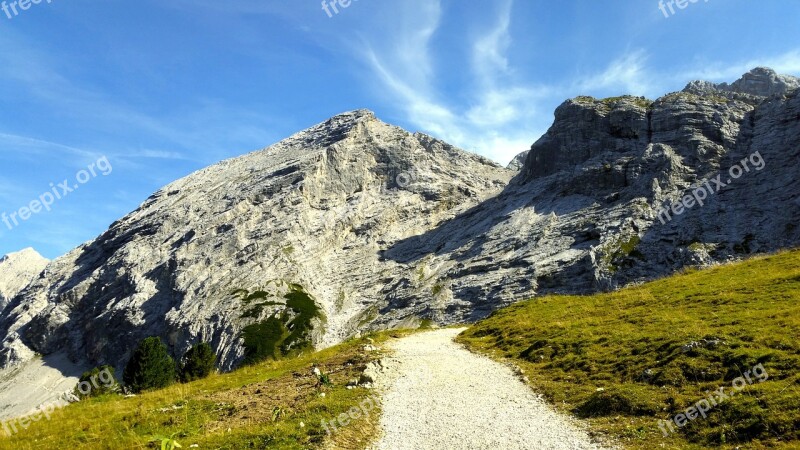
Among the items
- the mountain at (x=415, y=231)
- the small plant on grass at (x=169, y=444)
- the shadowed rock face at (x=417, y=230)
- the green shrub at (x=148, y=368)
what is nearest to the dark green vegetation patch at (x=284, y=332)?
the mountain at (x=415, y=231)

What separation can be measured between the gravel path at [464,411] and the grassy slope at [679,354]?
1359 millimetres

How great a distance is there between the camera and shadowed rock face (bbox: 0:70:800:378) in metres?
85.7

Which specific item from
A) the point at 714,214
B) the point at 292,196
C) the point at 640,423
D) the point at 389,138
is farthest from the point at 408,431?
the point at 389,138

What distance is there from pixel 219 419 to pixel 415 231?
436 feet

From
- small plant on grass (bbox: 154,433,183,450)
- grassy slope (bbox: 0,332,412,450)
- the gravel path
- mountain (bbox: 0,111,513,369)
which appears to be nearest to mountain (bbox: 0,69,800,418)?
mountain (bbox: 0,111,513,369)

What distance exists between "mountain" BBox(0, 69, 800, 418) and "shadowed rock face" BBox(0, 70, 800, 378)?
1.52ft

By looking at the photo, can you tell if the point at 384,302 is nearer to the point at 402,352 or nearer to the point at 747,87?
the point at 402,352

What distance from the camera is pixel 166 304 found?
5143 inches

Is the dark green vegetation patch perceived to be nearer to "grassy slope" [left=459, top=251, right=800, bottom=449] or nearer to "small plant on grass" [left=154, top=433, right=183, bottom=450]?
"grassy slope" [left=459, top=251, right=800, bottom=449]

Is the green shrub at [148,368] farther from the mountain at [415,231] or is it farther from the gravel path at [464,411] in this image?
the gravel path at [464,411]

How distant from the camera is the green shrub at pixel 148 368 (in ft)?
176

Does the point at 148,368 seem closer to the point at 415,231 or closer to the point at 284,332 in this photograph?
the point at 284,332

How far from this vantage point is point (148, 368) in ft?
181

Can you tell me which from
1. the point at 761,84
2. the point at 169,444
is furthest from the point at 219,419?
the point at 761,84
